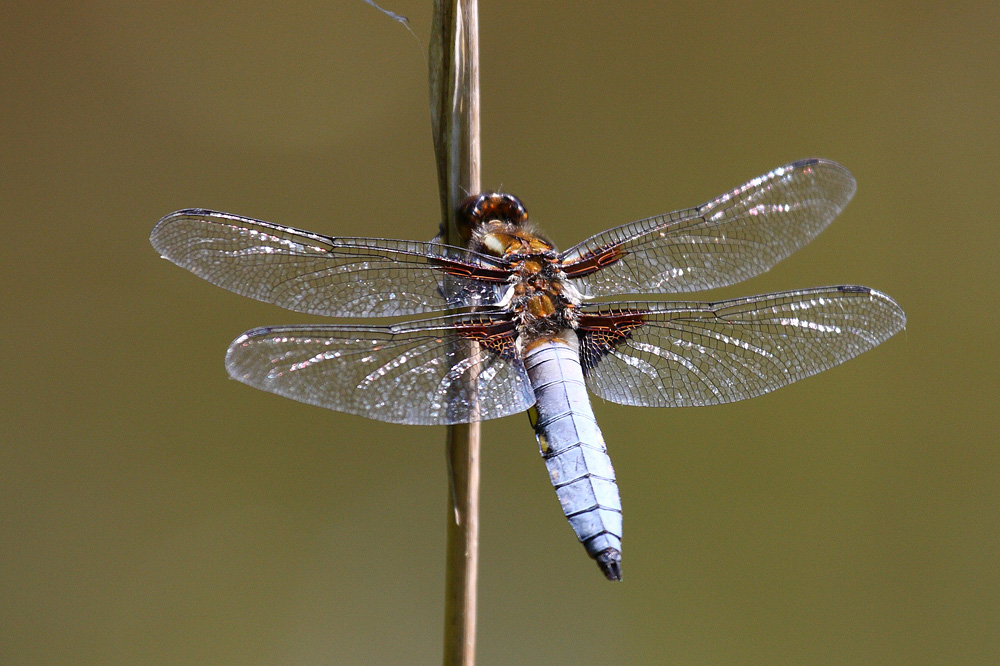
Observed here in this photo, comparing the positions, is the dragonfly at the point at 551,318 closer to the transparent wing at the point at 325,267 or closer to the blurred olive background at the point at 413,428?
the transparent wing at the point at 325,267

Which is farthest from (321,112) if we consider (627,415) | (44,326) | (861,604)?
(861,604)

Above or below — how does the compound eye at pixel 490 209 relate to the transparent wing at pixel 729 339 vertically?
above

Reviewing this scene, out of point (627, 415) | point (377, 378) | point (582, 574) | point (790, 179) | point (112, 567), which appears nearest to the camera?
point (377, 378)

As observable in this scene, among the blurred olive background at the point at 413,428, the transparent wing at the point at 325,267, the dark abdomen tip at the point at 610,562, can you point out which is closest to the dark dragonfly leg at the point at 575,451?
the dark abdomen tip at the point at 610,562

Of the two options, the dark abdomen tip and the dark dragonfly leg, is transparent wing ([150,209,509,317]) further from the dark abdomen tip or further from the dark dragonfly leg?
the dark abdomen tip

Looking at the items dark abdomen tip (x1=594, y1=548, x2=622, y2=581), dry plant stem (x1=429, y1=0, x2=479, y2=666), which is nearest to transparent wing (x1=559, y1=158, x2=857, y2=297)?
dry plant stem (x1=429, y1=0, x2=479, y2=666)

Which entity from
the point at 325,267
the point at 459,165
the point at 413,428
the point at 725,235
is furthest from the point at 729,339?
the point at 413,428

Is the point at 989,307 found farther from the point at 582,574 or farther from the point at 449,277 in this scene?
the point at 449,277
